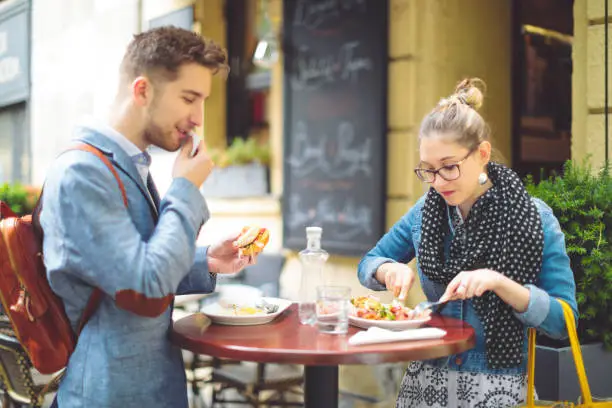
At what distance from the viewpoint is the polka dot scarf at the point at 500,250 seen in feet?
6.77

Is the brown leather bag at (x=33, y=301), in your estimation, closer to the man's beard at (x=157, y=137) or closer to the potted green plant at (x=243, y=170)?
the man's beard at (x=157, y=137)

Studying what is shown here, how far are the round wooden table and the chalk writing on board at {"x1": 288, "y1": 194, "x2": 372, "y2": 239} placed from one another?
2.93 metres

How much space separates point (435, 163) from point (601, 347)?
1190 millimetres

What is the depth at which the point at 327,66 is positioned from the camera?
5.43 meters

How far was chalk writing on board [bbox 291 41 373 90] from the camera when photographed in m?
5.17

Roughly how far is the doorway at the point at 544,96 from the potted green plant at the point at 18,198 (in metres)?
3.90

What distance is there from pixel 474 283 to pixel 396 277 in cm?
35

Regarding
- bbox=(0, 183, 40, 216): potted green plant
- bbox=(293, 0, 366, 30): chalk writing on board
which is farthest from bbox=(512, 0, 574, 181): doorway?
bbox=(0, 183, 40, 216): potted green plant

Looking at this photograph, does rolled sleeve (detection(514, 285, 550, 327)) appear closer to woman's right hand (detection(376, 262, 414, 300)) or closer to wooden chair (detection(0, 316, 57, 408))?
woman's right hand (detection(376, 262, 414, 300))

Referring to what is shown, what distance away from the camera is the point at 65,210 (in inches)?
68.7

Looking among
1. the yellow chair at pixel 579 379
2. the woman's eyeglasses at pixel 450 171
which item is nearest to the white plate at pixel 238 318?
the woman's eyeglasses at pixel 450 171

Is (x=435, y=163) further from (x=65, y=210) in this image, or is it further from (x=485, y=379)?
(x=65, y=210)

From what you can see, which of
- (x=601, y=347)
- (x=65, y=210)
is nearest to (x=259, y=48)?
(x=601, y=347)

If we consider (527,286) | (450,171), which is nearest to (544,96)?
(450,171)
